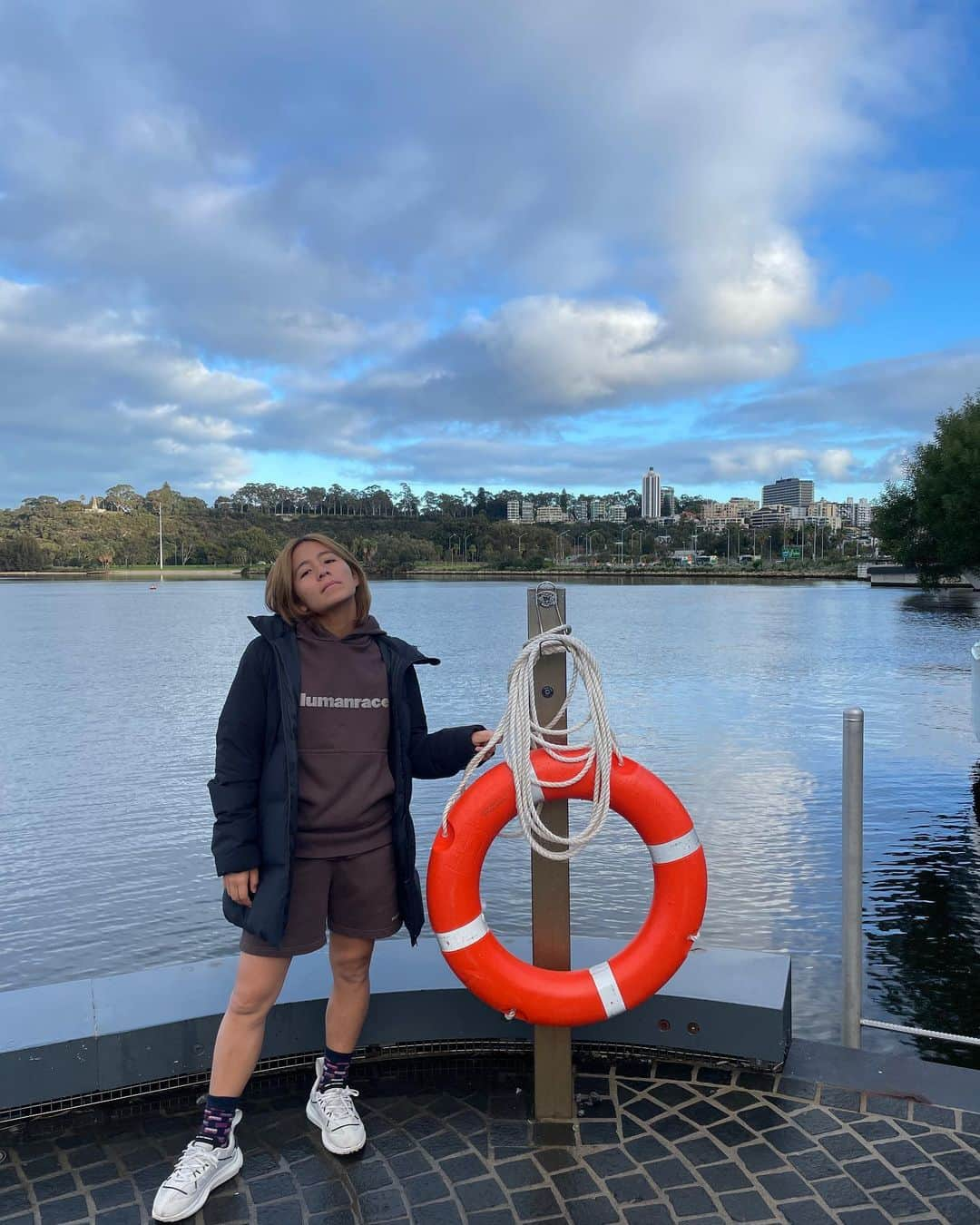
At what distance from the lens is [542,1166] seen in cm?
230

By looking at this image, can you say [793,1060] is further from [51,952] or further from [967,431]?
[967,431]

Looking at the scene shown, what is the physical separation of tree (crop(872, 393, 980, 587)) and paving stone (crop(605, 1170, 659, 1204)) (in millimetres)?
37309

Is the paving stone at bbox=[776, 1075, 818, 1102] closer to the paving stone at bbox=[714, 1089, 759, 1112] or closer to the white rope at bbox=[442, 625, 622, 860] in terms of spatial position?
the paving stone at bbox=[714, 1089, 759, 1112]

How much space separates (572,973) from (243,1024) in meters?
0.76

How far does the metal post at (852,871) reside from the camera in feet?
9.17

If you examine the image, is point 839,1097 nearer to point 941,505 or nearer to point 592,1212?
point 592,1212

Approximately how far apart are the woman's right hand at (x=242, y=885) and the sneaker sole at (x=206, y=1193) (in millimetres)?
549

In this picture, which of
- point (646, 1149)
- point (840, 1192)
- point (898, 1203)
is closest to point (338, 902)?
point (646, 1149)

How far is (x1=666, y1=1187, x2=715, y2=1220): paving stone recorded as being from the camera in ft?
7.00

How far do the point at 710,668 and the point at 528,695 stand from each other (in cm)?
1651

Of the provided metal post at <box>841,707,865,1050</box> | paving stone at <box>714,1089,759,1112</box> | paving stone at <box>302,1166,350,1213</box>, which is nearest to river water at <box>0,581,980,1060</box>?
metal post at <box>841,707,865,1050</box>

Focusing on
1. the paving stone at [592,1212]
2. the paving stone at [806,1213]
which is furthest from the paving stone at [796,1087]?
the paving stone at [592,1212]

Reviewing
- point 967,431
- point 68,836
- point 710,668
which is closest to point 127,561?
point 967,431

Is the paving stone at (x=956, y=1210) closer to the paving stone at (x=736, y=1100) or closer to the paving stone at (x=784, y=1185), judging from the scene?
the paving stone at (x=784, y=1185)
